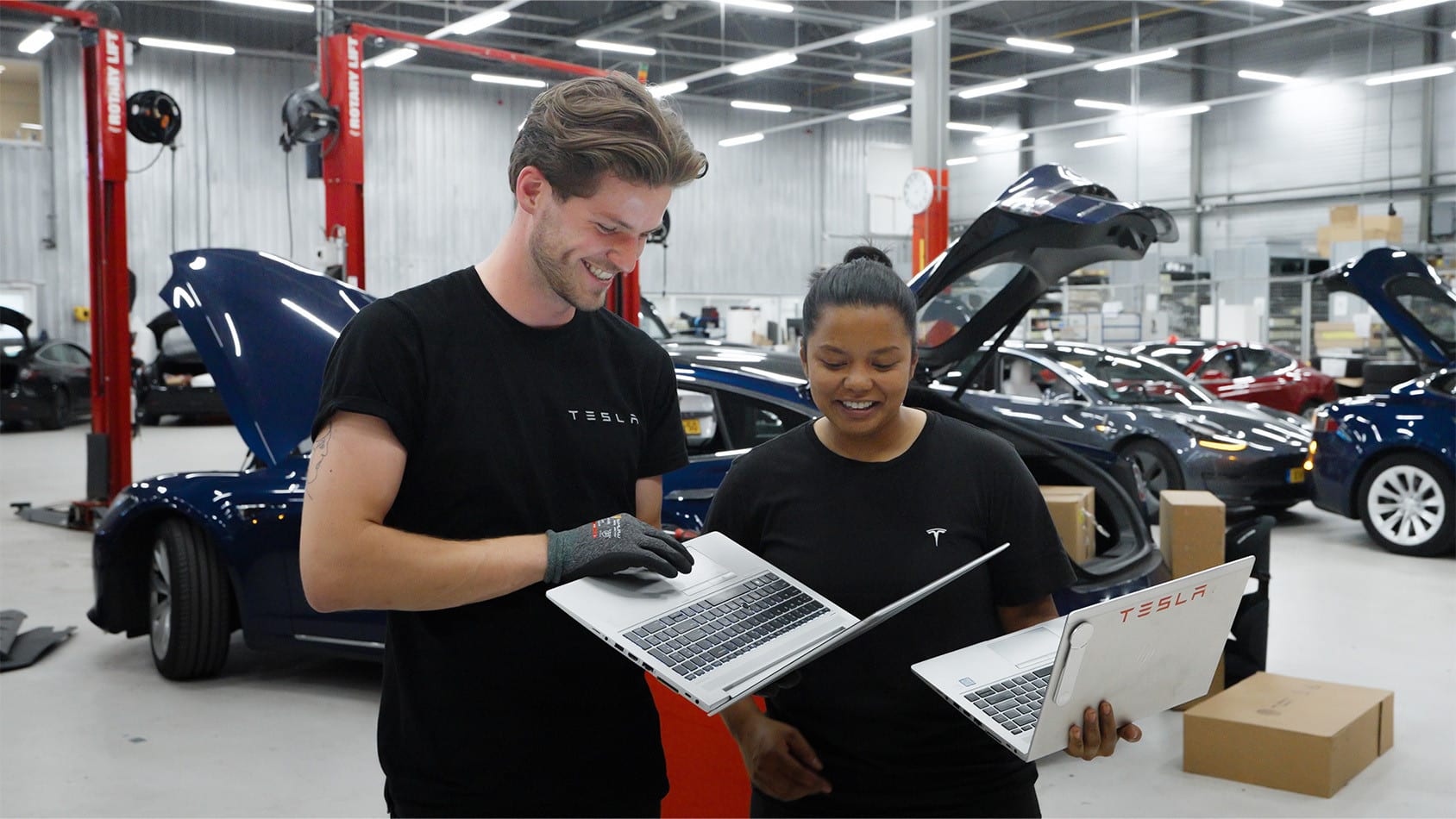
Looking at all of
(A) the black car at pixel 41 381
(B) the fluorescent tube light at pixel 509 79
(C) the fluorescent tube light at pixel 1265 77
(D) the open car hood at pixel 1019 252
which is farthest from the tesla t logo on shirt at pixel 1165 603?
(C) the fluorescent tube light at pixel 1265 77

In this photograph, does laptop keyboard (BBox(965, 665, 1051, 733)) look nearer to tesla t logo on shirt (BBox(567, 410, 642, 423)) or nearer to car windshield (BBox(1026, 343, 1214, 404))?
tesla t logo on shirt (BBox(567, 410, 642, 423))

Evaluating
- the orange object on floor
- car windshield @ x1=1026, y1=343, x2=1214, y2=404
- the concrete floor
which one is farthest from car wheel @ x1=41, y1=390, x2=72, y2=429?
the orange object on floor

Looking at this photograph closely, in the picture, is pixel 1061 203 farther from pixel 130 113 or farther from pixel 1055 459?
pixel 130 113

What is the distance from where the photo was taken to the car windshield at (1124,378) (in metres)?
8.34

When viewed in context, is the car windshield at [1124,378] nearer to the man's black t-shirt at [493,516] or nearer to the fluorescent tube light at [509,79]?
the man's black t-shirt at [493,516]

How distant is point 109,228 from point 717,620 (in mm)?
7681

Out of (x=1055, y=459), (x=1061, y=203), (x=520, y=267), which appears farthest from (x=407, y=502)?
(x=1055, y=459)

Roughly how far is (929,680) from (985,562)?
28 centimetres

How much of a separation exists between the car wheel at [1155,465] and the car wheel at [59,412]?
46.0ft

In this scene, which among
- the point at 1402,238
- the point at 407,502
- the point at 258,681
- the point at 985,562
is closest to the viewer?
the point at 407,502

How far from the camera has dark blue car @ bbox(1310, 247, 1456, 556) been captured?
6.88 meters

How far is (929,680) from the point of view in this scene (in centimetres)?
154

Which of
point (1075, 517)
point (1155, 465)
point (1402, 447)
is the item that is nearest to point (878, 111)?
point (1155, 465)

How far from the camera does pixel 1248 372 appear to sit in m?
12.6
